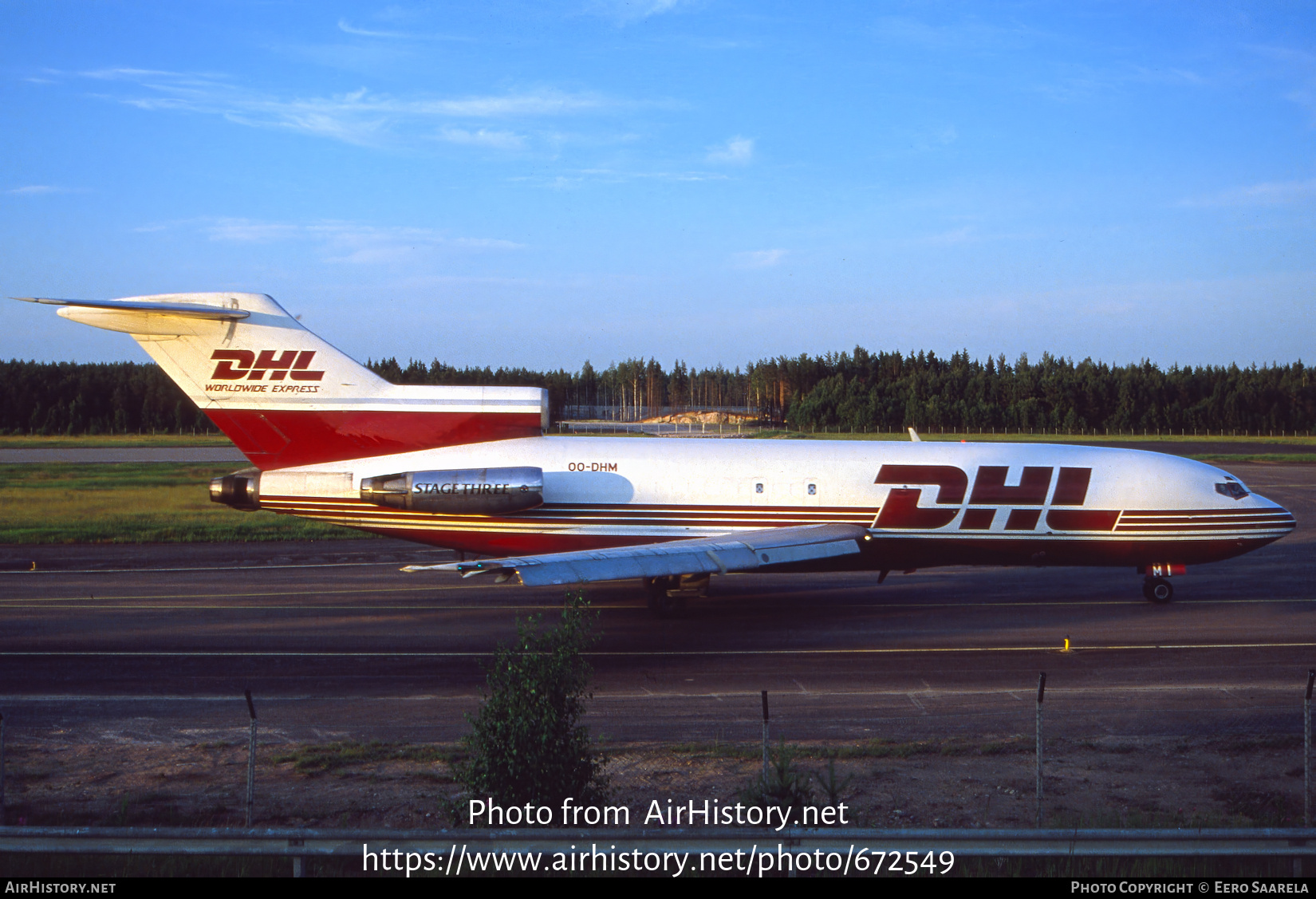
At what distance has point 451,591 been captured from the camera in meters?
22.8

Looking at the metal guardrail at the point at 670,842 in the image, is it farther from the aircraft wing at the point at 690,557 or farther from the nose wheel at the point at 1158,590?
the nose wheel at the point at 1158,590

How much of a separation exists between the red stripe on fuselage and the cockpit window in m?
17.9

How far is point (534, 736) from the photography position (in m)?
8.26

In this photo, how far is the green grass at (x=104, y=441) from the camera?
249 ft

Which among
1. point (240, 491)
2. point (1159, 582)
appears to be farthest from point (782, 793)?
point (1159, 582)

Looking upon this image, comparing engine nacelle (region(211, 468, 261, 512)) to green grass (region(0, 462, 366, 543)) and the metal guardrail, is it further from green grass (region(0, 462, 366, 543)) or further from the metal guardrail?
the metal guardrail

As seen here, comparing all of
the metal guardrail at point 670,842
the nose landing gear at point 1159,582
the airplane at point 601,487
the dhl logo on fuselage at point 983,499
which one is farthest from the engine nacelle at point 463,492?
the nose landing gear at point 1159,582

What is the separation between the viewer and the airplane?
20172 mm

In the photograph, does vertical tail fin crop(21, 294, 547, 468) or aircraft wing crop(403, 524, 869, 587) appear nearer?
aircraft wing crop(403, 524, 869, 587)

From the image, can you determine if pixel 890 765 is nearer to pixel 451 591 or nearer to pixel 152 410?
pixel 451 591

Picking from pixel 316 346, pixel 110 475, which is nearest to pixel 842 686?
pixel 316 346

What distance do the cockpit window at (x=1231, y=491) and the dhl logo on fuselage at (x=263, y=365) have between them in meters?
21.1

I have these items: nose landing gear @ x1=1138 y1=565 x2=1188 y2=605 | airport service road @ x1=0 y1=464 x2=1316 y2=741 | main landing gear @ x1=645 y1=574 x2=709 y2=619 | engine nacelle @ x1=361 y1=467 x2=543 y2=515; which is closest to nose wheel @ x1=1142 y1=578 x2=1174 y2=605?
nose landing gear @ x1=1138 y1=565 x2=1188 y2=605

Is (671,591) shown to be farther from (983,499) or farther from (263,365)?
(263,365)
